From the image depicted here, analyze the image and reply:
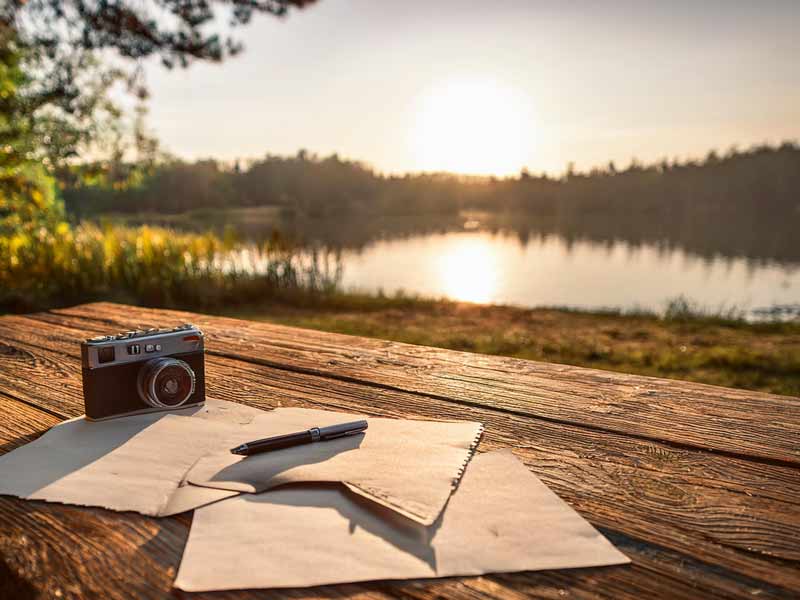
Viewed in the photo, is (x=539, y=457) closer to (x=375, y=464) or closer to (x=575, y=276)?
(x=375, y=464)

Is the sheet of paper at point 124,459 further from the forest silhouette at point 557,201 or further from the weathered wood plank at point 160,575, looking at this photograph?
the forest silhouette at point 557,201

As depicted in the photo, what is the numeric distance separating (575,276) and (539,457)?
19.7 metres

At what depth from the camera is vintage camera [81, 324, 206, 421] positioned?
900 millimetres

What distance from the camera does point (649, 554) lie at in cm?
55

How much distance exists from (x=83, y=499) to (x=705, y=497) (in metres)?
0.79

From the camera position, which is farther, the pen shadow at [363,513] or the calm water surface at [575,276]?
the calm water surface at [575,276]

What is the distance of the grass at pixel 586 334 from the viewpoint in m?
4.47

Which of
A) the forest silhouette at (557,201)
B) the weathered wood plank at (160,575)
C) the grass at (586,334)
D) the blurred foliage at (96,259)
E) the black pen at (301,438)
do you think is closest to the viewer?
the weathered wood plank at (160,575)

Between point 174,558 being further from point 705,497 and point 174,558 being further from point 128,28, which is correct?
point 128,28

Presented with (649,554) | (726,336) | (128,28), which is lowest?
(726,336)

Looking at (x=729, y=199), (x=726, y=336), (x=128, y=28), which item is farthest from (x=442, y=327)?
(x=729, y=199)

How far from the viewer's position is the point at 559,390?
1094mm

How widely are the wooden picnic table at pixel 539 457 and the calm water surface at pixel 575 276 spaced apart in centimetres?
773

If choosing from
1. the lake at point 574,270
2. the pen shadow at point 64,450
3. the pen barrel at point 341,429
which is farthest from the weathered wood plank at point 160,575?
the lake at point 574,270
